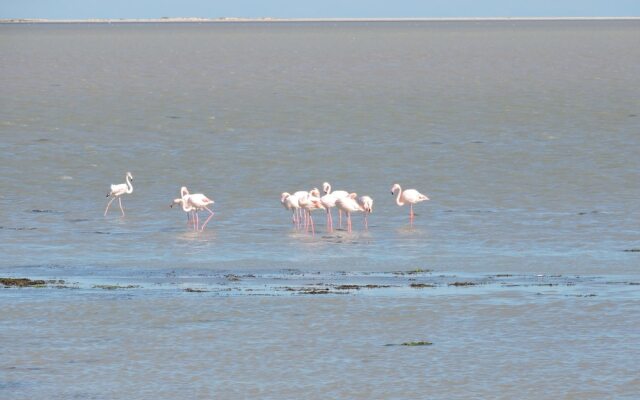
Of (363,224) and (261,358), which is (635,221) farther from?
(261,358)

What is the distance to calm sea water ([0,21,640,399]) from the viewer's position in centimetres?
1396

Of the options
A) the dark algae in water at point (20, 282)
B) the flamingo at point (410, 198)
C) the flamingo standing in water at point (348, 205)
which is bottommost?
the dark algae in water at point (20, 282)

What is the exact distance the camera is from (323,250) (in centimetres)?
2167

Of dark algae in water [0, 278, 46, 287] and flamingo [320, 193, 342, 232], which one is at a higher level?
flamingo [320, 193, 342, 232]

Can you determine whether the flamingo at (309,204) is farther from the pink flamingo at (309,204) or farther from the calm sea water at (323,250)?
the calm sea water at (323,250)

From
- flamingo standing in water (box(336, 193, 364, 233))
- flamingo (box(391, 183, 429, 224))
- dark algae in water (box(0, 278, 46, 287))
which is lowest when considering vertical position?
dark algae in water (box(0, 278, 46, 287))

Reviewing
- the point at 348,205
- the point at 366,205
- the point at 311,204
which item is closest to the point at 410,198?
the point at 366,205

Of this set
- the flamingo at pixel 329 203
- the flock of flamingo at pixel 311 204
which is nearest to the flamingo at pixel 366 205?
the flock of flamingo at pixel 311 204

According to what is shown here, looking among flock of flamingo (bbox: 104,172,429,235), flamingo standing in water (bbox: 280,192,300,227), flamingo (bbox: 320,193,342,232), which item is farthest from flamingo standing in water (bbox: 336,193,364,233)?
flamingo standing in water (bbox: 280,192,300,227)

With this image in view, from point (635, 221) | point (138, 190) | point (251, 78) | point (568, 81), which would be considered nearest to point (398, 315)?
A: point (635, 221)

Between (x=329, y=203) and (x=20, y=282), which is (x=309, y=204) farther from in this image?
(x=20, y=282)

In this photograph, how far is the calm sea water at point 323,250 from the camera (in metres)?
14.0

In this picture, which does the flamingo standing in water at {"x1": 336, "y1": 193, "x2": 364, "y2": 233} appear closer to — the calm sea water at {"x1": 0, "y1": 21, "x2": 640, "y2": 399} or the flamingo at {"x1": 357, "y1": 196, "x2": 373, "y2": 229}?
the flamingo at {"x1": 357, "y1": 196, "x2": 373, "y2": 229}

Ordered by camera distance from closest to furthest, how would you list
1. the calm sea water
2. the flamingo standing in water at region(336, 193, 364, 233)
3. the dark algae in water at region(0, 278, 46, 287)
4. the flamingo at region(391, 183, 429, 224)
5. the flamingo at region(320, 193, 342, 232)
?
the calm sea water, the dark algae in water at region(0, 278, 46, 287), the flamingo standing in water at region(336, 193, 364, 233), the flamingo at region(320, 193, 342, 232), the flamingo at region(391, 183, 429, 224)
